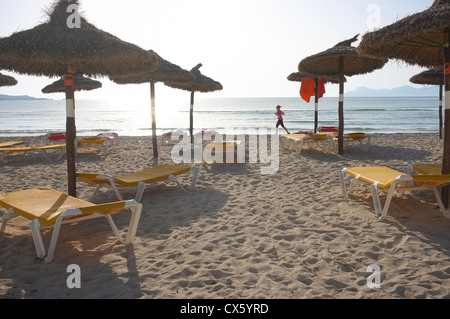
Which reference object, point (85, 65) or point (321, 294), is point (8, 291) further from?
point (85, 65)

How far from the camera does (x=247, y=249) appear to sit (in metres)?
3.17

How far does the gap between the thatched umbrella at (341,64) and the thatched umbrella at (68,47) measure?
197 inches

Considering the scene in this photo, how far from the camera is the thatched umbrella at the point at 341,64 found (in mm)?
8094

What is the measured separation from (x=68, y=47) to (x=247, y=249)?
299cm

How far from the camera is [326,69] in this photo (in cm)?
993

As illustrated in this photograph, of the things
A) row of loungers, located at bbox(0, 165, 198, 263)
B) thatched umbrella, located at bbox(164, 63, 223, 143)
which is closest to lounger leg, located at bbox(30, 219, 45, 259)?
row of loungers, located at bbox(0, 165, 198, 263)

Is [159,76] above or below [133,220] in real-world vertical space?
above

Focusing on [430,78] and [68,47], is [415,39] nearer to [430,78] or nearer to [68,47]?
[68,47]

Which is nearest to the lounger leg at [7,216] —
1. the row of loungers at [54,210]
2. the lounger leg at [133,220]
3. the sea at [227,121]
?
the row of loungers at [54,210]

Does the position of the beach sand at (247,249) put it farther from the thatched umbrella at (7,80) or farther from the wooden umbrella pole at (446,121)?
the thatched umbrella at (7,80)

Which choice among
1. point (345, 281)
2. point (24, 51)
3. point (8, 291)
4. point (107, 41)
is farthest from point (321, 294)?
point (24, 51)

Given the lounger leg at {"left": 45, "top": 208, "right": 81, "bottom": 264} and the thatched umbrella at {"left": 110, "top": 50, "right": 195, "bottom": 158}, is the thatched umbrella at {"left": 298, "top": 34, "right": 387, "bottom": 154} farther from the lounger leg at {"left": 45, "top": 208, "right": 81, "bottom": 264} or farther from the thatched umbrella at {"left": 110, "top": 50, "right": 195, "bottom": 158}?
the lounger leg at {"left": 45, "top": 208, "right": 81, "bottom": 264}

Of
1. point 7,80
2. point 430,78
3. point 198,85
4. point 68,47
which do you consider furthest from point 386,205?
point 430,78
